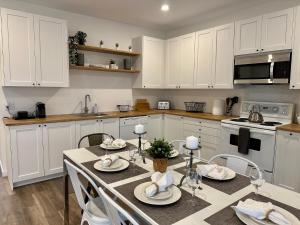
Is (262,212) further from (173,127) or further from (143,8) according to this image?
(143,8)

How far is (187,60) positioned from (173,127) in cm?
132

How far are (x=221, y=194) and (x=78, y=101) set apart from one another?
3.20 metres

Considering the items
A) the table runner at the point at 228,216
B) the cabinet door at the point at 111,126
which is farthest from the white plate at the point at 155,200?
the cabinet door at the point at 111,126

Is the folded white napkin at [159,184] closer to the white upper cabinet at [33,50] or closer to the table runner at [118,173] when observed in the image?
the table runner at [118,173]

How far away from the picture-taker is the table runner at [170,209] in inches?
40.8

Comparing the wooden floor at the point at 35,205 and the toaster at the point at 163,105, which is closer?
the wooden floor at the point at 35,205

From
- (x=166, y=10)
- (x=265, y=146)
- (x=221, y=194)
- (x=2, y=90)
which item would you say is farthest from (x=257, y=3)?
(x=2, y=90)

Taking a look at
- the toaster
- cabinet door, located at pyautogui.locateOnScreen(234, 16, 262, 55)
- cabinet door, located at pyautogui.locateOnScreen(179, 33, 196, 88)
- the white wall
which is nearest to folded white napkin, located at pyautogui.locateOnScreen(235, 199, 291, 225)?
cabinet door, located at pyautogui.locateOnScreen(234, 16, 262, 55)

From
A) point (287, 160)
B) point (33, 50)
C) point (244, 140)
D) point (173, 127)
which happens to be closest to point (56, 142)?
point (33, 50)

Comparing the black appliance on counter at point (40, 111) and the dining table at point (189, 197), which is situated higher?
the black appliance on counter at point (40, 111)

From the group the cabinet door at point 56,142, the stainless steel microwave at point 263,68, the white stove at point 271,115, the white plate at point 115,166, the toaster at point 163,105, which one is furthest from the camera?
the toaster at point 163,105

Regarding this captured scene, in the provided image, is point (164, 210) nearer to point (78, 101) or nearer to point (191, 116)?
point (191, 116)

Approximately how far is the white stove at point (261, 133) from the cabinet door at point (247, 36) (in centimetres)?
Answer: 83

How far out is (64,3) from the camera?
10.9 ft
